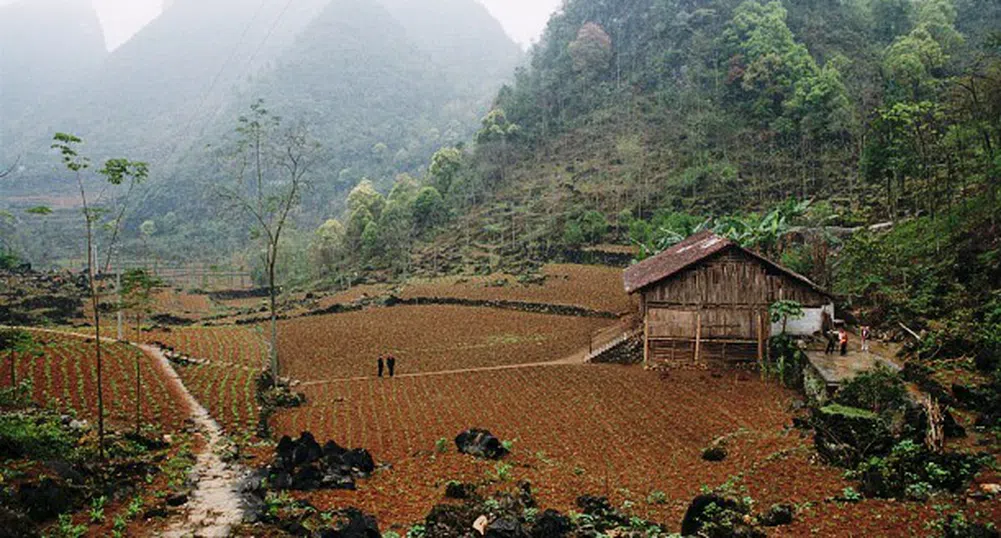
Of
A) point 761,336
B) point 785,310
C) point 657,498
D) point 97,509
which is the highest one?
point 785,310

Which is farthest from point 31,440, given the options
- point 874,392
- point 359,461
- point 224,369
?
point 874,392

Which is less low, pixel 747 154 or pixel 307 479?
pixel 747 154

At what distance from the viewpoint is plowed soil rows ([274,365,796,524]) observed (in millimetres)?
12156

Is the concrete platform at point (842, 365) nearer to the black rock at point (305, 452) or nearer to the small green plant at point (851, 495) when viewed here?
the small green plant at point (851, 495)

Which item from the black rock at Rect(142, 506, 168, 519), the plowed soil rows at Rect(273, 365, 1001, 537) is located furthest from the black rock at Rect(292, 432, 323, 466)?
the black rock at Rect(142, 506, 168, 519)

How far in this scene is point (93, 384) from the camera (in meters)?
19.1

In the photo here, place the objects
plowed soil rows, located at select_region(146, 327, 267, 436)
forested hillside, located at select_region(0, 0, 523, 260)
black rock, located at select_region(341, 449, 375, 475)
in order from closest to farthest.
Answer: black rock, located at select_region(341, 449, 375, 475) → plowed soil rows, located at select_region(146, 327, 267, 436) → forested hillside, located at select_region(0, 0, 523, 260)

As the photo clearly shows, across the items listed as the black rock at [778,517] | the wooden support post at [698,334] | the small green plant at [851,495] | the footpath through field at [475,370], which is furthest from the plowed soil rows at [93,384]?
the wooden support post at [698,334]

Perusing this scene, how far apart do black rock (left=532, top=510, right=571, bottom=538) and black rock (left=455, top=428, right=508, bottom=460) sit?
490 cm

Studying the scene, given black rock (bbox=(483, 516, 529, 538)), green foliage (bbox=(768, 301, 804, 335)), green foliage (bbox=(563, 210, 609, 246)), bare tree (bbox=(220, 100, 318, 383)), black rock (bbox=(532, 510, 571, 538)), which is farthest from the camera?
green foliage (bbox=(563, 210, 609, 246))

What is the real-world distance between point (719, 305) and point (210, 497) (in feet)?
59.7

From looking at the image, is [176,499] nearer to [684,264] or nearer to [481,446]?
[481,446]

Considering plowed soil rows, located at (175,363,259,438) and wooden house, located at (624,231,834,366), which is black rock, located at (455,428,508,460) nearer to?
plowed soil rows, located at (175,363,259,438)

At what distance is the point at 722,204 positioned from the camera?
5350 cm
